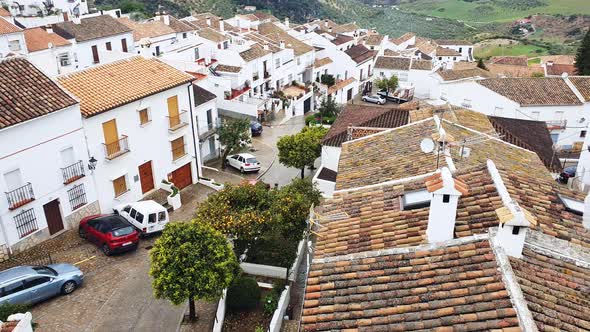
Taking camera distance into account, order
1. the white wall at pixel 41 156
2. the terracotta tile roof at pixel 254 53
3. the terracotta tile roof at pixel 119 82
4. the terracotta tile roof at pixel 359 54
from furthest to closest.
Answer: the terracotta tile roof at pixel 359 54
the terracotta tile roof at pixel 254 53
the terracotta tile roof at pixel 119 82
the white wall at pixel 41 156

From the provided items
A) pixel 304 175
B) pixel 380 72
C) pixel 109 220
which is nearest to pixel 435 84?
pixel 380 72

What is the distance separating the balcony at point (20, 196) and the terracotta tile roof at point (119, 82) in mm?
4197

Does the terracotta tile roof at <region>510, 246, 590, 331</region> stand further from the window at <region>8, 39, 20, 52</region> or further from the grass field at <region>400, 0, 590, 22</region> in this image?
the grass field at <region>400, 0, 590, 22</region>

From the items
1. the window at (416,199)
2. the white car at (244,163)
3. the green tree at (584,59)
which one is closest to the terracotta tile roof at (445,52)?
the green tree at (584,59)

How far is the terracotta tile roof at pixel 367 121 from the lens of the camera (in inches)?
1121

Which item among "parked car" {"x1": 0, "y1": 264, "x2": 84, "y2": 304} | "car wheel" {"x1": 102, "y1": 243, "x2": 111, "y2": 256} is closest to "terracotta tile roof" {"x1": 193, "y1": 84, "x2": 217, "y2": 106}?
"car wheel" {"x1": 102, "y1": 243, "x2": 111, "y2": 256}

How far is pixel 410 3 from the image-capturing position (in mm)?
196000

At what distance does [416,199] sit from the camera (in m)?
12.4

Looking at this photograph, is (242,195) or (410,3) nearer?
(242,195)

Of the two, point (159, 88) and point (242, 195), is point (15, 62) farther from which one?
point (242, 195)

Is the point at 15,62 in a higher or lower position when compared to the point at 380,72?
higher

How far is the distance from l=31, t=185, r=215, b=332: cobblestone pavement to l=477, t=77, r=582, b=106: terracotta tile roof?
3590 cm

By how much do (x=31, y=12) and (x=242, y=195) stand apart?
63337 mm

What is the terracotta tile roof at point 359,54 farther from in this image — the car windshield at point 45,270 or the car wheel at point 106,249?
the car windshield at point 45,270
